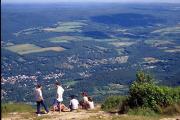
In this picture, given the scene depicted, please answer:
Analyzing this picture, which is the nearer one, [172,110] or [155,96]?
[172,110]

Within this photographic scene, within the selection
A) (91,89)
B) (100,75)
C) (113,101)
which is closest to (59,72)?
(100,75)

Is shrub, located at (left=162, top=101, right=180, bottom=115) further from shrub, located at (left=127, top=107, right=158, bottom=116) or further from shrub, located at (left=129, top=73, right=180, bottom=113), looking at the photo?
shrub, located at (left=127, top=107, right=158, bottom=116)

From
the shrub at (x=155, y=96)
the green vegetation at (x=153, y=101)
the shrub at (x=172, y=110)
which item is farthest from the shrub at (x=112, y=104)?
the shrub at (x=172, y=110)

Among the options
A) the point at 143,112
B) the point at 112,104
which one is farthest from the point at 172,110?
the point at 112,104

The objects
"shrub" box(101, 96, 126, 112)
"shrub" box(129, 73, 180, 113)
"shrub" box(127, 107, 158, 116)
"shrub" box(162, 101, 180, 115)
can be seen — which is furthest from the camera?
"shrub" box(101, 96, 126, 112)

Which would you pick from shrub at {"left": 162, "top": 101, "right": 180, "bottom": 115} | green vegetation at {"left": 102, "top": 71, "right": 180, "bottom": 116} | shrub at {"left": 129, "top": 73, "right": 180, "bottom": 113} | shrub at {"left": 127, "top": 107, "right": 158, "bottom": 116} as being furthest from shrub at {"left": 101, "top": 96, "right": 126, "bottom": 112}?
shrub at {"left": 162, "top": 101, "right": 180, "bottom": 115}

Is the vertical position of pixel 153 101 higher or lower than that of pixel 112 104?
higher

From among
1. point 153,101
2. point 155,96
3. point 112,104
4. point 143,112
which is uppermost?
point 155,96

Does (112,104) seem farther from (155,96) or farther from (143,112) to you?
(143,112)

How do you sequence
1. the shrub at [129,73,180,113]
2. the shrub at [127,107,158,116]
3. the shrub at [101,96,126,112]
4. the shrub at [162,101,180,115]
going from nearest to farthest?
the shrub at [127,107,158,116] < the shrub at [162,101,180,115] < the shrub at [129,73,180,113] < the shrub at [101,96,126,112]

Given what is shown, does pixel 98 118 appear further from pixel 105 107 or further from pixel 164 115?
pixel 105 107

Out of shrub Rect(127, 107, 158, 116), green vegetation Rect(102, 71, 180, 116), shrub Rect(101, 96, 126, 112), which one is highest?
green vegetation Rect(102, 71, 180, 116)
